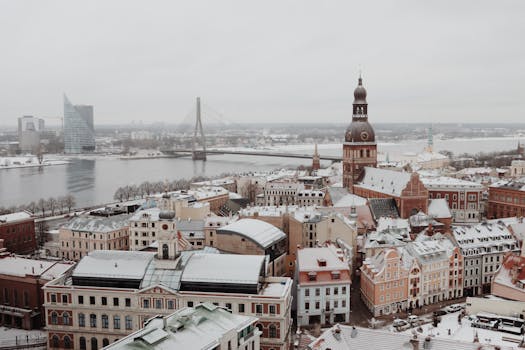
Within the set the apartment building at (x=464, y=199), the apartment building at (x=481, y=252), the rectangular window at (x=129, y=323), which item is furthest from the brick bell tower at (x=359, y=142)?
the rectangular window at (x=129, y=323)

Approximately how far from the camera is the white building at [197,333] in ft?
51.0

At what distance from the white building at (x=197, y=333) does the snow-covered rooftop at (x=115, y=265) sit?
22.0 ft

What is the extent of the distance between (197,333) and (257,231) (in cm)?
1367

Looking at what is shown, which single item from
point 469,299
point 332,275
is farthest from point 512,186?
point 332,275

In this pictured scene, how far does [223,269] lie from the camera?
76.6 ft

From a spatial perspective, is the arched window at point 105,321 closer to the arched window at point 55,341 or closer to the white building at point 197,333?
the arched window at point 55,341

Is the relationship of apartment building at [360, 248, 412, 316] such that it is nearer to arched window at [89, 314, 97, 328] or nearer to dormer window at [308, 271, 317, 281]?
dormer window at [308, 271, 317, 281]

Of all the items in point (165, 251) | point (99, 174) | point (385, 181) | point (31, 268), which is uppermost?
point (385, 181)

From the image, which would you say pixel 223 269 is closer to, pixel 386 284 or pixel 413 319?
pixel 386 284

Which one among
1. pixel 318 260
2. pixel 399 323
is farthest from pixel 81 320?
pixel 399 323

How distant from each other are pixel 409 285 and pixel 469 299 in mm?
2850

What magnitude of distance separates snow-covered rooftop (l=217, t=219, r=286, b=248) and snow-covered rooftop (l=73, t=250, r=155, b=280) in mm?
5738

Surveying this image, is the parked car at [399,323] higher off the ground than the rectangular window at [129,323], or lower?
lower

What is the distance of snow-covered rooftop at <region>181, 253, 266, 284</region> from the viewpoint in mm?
22953
